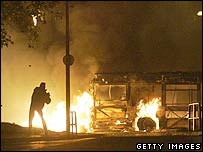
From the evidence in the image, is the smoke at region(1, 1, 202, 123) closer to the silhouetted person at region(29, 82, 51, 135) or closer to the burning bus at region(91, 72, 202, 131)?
the burning bus at region(91, 72, 202, 131)

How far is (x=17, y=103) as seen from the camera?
111 feet

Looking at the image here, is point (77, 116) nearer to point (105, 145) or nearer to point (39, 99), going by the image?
point (39, 99)

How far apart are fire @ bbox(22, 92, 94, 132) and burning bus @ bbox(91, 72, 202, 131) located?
77 centimetres

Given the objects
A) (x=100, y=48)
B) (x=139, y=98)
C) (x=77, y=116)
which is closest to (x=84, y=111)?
(x=77, y=116)

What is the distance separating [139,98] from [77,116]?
323cm

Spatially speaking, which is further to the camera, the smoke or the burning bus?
the smoke

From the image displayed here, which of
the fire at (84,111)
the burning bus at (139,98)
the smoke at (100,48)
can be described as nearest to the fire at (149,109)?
the burning bus at (139,98)

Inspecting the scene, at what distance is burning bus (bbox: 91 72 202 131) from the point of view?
1071 inches

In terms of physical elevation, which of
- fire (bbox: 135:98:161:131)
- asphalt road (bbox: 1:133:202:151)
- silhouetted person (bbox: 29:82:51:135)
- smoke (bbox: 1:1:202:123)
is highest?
smoke (bbox: 1:1:202:123)

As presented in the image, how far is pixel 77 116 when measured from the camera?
29125 mm

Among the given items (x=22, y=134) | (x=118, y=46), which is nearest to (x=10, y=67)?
(x=118, y=46)

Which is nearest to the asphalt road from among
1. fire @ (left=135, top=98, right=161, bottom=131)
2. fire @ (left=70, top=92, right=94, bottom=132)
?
fire @ (left=135, top=98, right=161, bottom=131)

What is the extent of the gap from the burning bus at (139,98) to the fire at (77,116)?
770 millimetres

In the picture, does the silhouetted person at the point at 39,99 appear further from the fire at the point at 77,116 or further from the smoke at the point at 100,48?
the smoke at the point at 100,48
